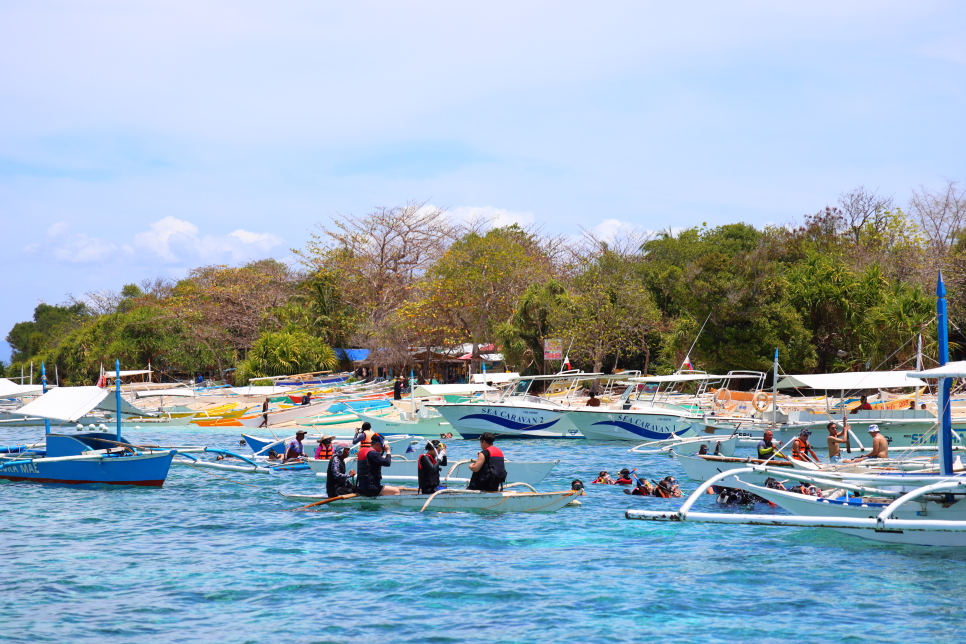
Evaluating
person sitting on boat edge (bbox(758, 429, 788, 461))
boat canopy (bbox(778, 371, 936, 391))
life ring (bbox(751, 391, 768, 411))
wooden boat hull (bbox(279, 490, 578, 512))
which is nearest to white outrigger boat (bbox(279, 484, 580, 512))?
wooden boat hull (bbox(279, 490, 578, 512))

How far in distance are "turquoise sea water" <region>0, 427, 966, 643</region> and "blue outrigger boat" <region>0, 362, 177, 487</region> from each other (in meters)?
2.60

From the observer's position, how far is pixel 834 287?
149ft

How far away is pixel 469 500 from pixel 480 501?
0.72ft

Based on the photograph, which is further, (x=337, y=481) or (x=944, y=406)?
(x=337, y=481)

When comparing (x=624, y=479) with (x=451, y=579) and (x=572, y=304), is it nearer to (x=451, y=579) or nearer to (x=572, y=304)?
(x=451, y=579)

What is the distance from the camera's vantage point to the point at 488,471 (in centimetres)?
1753

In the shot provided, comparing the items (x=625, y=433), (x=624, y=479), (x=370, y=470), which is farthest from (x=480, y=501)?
(x=625, y=433)

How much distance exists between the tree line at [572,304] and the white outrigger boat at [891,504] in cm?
1974

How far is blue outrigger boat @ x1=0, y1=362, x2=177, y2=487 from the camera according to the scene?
882 inches

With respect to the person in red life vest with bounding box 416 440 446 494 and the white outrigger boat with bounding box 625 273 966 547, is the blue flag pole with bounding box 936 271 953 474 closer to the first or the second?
the white outrigger boat with bounding box 625 273 966 547

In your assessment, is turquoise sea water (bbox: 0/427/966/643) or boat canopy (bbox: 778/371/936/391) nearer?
turquoise sea water (bbox: 0/427/966/643)

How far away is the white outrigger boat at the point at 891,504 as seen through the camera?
12586mm

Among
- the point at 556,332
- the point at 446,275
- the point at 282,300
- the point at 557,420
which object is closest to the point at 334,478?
the point at 557,420

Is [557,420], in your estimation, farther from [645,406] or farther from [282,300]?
[282,300]
